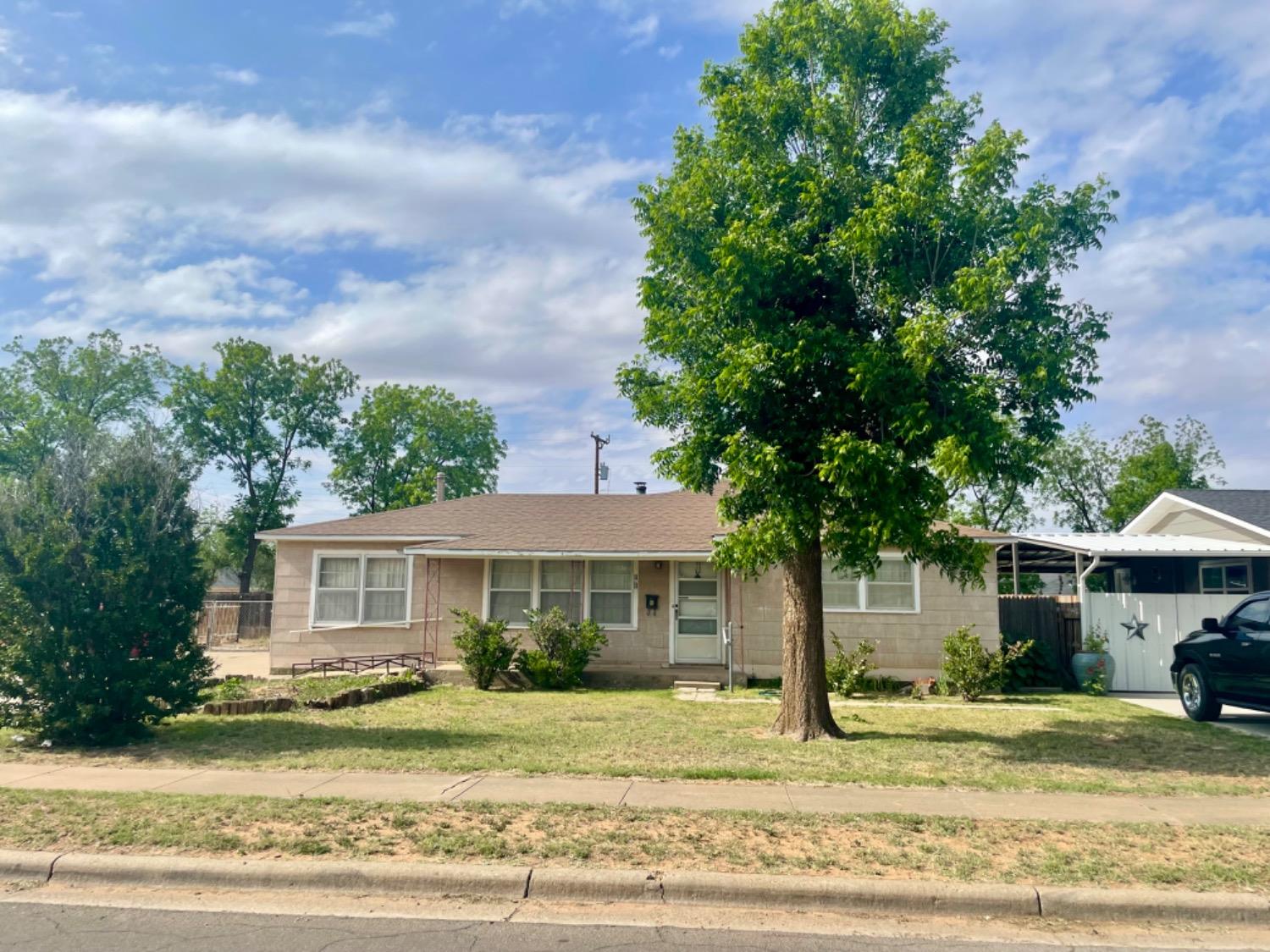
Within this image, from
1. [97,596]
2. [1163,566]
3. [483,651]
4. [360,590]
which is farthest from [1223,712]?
[97,596]

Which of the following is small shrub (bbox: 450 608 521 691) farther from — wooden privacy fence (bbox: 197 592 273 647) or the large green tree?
wooden privacy fence (bbox: 197 592 273 647)

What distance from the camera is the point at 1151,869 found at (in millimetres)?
5945

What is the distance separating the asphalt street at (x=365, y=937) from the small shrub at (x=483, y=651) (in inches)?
420

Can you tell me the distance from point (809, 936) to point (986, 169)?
7.81 metres

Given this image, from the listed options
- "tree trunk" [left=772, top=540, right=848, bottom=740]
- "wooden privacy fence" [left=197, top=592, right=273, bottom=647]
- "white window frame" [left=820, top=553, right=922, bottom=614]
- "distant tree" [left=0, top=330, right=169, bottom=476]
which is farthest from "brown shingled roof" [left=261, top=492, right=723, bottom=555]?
"distant tree" [left=0, top=330, right=169, bottom=476]

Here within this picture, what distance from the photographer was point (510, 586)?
18.5m

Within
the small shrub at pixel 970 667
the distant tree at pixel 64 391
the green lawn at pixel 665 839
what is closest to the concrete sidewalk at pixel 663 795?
the green lawn at pixel 665 839

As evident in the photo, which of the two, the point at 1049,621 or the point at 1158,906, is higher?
the point at 1049,621

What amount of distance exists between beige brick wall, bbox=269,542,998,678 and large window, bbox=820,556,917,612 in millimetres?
178

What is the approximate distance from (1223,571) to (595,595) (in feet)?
47.1

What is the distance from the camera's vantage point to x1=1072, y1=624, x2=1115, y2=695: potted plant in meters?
16.1

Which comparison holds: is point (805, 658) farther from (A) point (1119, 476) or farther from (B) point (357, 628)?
(A) point (1119, 476)

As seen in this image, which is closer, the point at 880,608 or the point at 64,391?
the point at 880,608

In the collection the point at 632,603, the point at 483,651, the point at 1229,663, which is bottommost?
the point at 483,651
